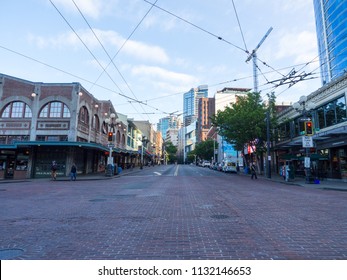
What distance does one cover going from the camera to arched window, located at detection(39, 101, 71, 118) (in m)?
28.2

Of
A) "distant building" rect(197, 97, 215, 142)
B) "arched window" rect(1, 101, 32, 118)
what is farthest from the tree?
"distant building" rect(197, 97, 215, 142)

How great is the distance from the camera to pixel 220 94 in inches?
4183

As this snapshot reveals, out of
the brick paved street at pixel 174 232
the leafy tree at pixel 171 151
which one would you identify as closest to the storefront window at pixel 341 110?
the brick paved street at pixel 174 232

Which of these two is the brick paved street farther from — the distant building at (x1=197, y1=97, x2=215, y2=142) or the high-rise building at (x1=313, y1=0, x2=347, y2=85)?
the distant building at (x1=197, y1=97, x2=215, y2=142)

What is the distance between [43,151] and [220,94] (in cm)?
8911

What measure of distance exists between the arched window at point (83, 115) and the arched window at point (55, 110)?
1624 mm

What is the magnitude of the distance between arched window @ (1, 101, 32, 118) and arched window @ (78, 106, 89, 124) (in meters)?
5.49

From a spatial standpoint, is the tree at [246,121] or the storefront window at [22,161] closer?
the storefront window at [22,161]

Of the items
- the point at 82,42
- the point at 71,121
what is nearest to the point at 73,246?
the point at 82,42

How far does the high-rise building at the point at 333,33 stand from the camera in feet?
155

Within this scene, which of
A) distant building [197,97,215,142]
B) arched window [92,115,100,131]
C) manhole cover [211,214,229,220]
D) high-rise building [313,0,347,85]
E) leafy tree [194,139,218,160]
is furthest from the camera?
distant building [197,97,215,142]

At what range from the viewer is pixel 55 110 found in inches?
1119

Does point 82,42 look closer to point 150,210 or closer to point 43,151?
point 150,210

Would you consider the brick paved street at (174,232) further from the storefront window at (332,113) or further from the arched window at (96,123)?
the arched window at (96,123)
